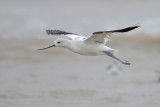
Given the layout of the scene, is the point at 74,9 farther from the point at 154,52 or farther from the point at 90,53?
the point at 90,53

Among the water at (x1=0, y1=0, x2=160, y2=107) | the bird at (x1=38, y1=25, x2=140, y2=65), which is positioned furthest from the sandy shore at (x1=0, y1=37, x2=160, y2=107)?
the bird at (x1=38, y1=25, x2=140, y2=65)

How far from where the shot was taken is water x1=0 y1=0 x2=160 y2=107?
1189 centimetres

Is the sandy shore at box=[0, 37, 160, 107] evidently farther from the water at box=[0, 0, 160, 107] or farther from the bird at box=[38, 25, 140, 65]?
the bird at box=[38, 25, 140, 65]

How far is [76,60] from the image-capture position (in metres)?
16.0

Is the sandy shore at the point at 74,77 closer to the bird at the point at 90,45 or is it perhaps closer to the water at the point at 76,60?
the water at the point at 76,60

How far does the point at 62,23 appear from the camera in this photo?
20.8m

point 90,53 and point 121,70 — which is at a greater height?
point 121,70

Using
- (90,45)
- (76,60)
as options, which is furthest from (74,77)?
(90,45)

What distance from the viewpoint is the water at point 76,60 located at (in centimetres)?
1189

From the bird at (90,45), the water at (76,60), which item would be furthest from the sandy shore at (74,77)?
the bird at (90,45)

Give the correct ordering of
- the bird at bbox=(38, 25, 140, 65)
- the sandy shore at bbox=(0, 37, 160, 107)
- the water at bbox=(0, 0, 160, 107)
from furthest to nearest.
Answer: the water at bbox=(0, 0, 160, 107)
the sandy shore at bbox=(0, 37, 160, 107)
the bird at bbox=(38, 25, 140, 65)

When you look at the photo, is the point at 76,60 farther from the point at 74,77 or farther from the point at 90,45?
the point at 90,45

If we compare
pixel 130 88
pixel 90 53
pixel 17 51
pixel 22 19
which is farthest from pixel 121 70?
pixel 22 19

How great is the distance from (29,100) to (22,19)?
9.96 metres
